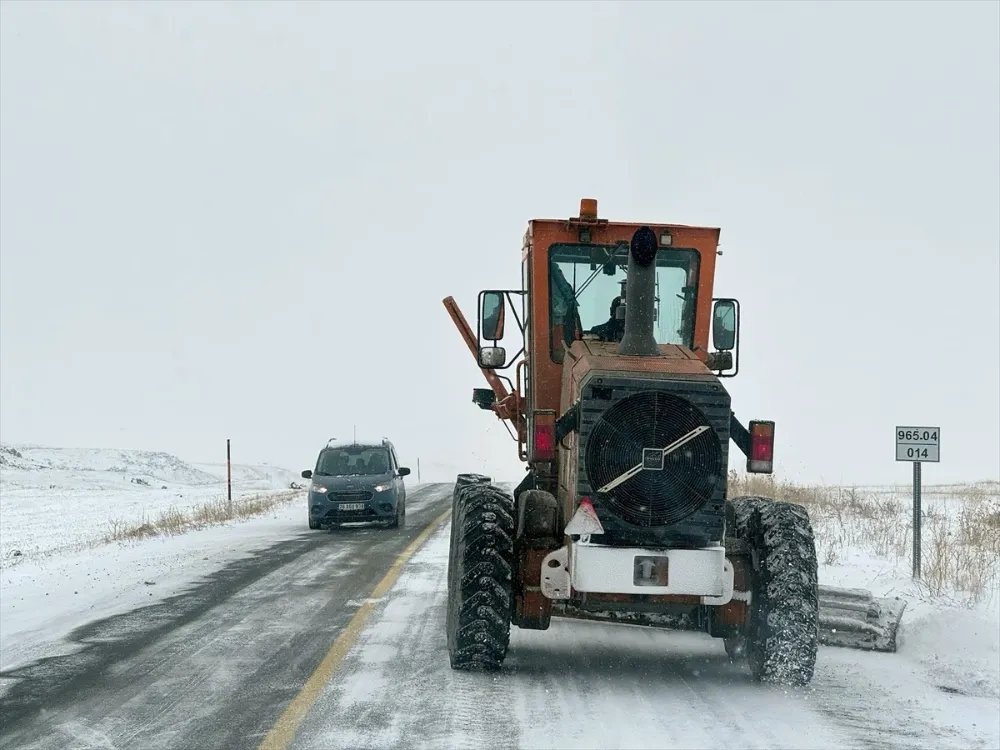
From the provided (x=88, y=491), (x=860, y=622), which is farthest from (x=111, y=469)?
(x=860, y=622)

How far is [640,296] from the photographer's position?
7422mm

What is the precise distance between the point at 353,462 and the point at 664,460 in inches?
654

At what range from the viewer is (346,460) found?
23.3 meters

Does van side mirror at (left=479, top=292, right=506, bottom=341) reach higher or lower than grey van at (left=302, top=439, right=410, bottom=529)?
higher

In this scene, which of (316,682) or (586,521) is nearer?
(586,521)

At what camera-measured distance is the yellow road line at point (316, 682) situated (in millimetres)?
6012

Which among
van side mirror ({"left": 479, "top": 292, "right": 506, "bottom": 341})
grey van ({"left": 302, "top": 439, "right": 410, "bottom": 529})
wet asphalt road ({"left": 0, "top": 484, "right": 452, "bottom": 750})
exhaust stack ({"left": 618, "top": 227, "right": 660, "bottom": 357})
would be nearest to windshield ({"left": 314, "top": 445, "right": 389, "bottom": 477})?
grey van ({"left": 302, "top": 439, "right": 410, "bottom": 529})

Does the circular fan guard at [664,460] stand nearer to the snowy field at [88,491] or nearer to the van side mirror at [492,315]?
the van side mirror at [492,315]

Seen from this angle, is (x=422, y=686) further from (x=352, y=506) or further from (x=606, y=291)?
(x=352, y=506)

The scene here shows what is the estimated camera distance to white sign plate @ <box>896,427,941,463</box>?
12977mm

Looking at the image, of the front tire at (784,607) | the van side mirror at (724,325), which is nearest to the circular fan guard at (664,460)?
the front tire at (784,607)

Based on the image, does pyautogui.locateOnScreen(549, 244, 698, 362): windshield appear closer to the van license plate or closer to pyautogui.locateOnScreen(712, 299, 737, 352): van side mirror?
pyautogui.locateOnScreen(712, 299, 737, 352): van side mirror

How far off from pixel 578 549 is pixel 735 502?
6.63ft

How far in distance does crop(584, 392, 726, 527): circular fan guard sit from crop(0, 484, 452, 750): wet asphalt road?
243 cm
